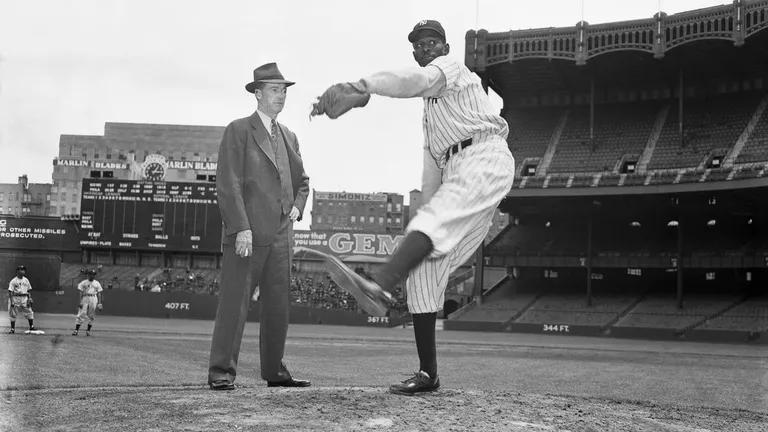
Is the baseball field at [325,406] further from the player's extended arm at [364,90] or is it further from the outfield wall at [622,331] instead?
the outfield wall at [622,331]

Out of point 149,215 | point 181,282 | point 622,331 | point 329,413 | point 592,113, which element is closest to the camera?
point 329,413

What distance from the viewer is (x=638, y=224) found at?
38000 millimetres

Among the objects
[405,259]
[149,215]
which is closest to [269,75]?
[405,259]

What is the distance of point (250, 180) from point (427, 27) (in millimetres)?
1678

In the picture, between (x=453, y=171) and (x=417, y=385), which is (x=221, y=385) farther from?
(x=453, y=171)

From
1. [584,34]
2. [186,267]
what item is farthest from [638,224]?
[186,267]

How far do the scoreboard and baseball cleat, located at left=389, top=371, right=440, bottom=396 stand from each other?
33.1 meters

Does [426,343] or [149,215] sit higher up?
[149,215]

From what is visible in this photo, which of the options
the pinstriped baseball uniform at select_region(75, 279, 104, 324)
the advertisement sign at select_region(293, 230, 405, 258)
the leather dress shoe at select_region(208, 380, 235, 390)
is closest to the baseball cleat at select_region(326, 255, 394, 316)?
the leather dress shoe at select_region(208, 380, 235, 390)

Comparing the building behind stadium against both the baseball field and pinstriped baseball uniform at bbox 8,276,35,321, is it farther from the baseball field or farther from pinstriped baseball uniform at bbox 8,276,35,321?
the baseball field

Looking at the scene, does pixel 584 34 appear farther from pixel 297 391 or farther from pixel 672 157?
pixel 297 391

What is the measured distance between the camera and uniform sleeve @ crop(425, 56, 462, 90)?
4.58 meters

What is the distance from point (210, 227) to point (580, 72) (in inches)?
790

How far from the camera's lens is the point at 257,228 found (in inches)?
215
